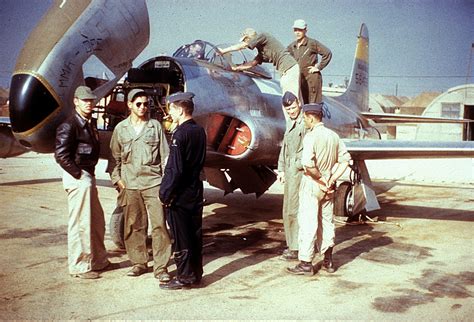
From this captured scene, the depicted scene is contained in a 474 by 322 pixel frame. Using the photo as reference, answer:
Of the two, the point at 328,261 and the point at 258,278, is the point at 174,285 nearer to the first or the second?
the point at 258,278

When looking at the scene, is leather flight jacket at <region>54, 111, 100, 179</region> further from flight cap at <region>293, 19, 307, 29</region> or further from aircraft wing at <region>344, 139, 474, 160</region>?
aircraft wing at <region>344, 139, 474, 160</region>

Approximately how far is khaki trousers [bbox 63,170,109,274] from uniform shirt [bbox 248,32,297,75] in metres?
3.36

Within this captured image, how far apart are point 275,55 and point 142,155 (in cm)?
314

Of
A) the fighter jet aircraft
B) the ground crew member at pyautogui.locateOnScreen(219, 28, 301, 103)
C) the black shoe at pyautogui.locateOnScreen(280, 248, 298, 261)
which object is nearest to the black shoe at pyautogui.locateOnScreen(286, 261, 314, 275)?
the black shoe at pyautogui.locateOnScreen(280, 248, 298, 261)

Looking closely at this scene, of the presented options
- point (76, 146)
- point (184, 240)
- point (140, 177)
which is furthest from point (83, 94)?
point (184, 240)

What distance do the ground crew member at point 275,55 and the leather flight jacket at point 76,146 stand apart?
310 centimetres

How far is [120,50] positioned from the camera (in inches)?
213

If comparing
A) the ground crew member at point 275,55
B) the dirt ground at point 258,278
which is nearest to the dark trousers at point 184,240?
the dirt ground at point 258,278

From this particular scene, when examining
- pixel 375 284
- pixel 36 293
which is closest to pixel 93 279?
pixel 36 293

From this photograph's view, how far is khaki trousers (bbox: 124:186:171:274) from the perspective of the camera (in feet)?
15.7

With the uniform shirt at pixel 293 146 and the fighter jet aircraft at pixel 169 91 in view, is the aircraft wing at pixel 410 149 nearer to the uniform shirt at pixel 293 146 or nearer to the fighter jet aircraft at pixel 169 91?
the fighter jet aircraft at pixel 169 91

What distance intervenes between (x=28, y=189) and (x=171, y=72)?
6759 mm

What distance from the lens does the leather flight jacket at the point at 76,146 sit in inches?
185

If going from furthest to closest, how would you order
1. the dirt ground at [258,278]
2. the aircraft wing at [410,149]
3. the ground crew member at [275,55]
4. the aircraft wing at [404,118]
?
the aircraft wing at [404,118] < the aircraft wing at [410,149] < the ground crew member at [275,55] < the dirt ground at [258,278]
